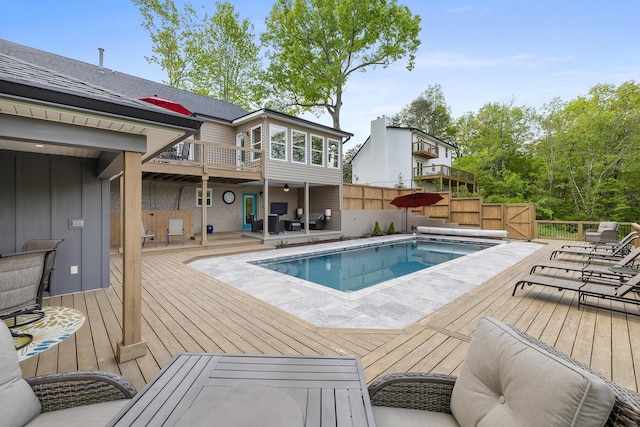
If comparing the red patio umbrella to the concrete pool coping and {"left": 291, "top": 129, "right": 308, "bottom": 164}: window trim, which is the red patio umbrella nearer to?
{"left": 291, "top": 129, "right": 308, "bottom": 164}: window trim

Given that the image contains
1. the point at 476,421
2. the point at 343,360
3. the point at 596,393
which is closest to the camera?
the point at 596,393

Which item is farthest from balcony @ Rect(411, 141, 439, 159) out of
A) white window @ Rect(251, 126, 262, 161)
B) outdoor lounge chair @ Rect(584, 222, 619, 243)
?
white window @ Rect(251, 126, 262, 161)

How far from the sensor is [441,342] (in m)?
2.93

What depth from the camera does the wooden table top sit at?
1174 mm

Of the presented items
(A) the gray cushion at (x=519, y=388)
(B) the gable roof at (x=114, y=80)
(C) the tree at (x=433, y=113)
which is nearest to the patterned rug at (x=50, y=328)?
(A) the gray cushion at (x=519, y=388)

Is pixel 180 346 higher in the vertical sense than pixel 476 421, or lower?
lower

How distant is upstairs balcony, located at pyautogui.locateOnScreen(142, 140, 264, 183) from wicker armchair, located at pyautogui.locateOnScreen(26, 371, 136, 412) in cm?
685

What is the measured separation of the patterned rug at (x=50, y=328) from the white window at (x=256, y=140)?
27.7 ft

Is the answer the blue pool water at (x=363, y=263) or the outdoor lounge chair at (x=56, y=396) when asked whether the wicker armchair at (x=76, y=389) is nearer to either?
the outdoor lounge chair at (x=56, y=396)

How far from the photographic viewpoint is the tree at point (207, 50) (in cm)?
1750

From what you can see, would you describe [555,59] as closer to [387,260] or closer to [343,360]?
[387,260]

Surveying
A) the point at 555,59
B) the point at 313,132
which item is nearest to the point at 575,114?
the point at 555,59

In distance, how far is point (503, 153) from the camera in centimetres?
2198

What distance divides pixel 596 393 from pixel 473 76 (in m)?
20.6
